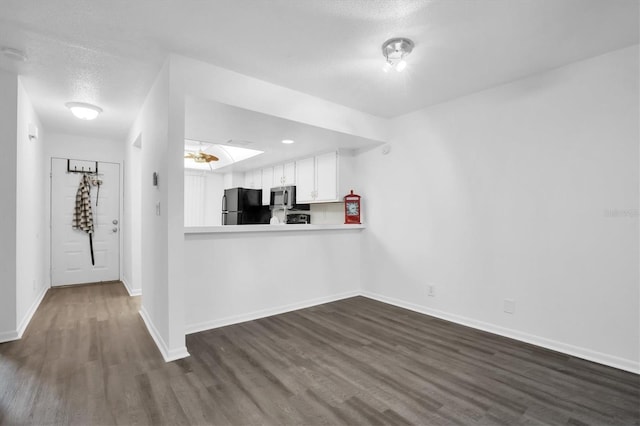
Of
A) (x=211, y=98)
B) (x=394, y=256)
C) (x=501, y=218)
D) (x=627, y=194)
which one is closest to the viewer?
(x=627, y=194)

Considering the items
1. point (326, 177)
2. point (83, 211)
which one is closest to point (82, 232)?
point (83, 211)

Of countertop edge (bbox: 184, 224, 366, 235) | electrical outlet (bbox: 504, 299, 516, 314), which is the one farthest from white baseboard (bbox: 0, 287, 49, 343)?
electrical outlet (bbox: 504, 299, 516, 314)

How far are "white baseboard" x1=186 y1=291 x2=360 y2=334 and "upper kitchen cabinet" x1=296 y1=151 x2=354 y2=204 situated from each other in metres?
1.38

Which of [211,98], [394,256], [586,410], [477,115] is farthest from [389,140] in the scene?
[586,410]

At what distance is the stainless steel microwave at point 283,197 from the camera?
537 cm

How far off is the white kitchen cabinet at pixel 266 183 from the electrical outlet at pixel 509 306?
14.3ft

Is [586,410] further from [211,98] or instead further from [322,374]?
[211,98]

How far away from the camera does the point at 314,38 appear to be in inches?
91.4

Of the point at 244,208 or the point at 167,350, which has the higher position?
the point at 244,208

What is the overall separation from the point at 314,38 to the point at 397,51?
2.06 ft

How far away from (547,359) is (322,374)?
71.5 inches

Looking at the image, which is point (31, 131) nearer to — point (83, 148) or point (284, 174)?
point (83, 148)

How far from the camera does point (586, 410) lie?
1.88m

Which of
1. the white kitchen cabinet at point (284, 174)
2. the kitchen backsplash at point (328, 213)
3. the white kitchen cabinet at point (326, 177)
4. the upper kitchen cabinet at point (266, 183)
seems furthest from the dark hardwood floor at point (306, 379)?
the upper kitchen cabinet at point (266, 183)
